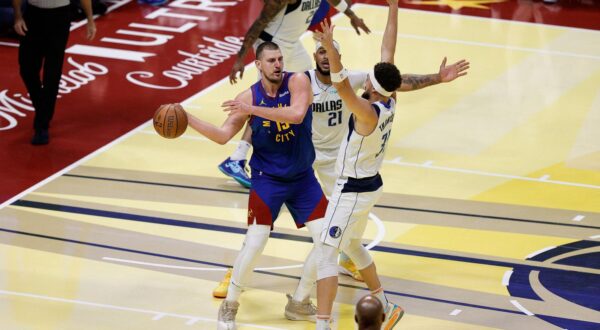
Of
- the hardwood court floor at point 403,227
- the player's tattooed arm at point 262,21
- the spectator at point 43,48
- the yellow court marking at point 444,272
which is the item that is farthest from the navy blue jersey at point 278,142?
the spectator at point 43,48

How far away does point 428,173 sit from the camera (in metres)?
12.3

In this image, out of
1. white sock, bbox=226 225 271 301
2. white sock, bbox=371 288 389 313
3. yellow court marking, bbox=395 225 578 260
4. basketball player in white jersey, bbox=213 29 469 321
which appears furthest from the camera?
yellow court marking, bbox=395 225 578 260

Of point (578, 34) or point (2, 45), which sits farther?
point (578, 34)

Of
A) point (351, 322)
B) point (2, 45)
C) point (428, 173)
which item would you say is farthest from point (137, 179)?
point (2, 45)

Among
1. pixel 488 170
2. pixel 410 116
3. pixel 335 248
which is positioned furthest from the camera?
pixel 410 116

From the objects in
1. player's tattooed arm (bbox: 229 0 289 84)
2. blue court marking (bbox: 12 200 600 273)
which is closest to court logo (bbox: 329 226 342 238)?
blue court marking (bbox: 12 200 600 273)

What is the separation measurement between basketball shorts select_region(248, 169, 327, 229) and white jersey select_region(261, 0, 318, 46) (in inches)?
120

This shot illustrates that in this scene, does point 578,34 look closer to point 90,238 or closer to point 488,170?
point 488,170

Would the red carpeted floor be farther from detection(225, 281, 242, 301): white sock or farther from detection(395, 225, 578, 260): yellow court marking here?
detection(395, 225, 578, 260): yellow court marking

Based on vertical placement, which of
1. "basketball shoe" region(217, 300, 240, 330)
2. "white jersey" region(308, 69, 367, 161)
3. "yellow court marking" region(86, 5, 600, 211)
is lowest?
"yellow court marking" region(86, 5, 600, 211)

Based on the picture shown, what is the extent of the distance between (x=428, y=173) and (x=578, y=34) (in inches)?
219

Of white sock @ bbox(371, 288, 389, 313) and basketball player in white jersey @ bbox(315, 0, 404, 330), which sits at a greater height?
basketball player in white jersey @ bbox(315, 0, 404, 330)

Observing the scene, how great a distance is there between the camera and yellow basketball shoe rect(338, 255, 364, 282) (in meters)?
9.85

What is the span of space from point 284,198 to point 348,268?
1357mm
